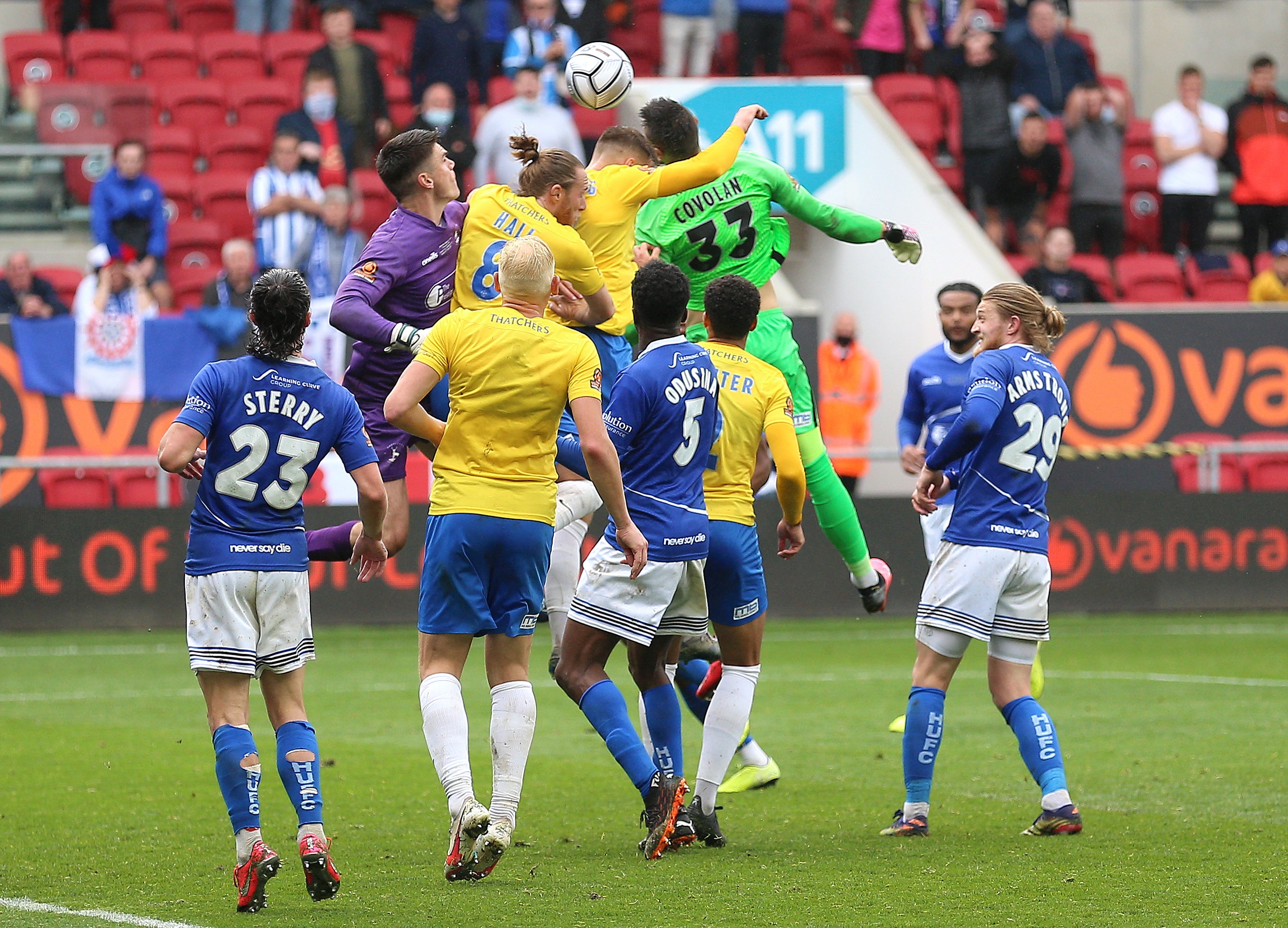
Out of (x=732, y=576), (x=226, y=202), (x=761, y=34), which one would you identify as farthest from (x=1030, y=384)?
(x=761, y=34)

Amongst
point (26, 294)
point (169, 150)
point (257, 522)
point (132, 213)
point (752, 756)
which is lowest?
point (752, 756)

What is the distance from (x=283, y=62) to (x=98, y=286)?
4.34 metres

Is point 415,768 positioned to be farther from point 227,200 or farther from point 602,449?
point 227,200

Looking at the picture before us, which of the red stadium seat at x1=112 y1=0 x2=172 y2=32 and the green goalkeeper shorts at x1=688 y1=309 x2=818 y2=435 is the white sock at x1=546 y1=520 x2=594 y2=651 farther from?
the red stadium seat at x1=112 y1=0 x2=172 y2=32

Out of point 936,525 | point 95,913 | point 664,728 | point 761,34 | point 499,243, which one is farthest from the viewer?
point 761,34

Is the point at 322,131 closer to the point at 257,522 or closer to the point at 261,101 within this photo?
the point at 261,101

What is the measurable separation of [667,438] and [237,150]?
1258 centimetres

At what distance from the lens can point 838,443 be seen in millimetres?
16516

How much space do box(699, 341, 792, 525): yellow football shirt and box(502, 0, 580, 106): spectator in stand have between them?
10669 millimetres

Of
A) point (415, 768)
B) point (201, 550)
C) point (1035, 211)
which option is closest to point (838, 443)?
point (1035, 211)

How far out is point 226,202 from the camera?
701 inches

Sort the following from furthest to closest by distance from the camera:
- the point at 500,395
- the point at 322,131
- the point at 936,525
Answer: the point at 322,131, the point at 936,525, the point at 500,395

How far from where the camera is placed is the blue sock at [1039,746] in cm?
713

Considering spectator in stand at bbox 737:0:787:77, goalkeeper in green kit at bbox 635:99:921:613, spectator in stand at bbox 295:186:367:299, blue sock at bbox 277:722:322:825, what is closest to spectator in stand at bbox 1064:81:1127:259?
spectator in stand at bbox 737:0:787:77
